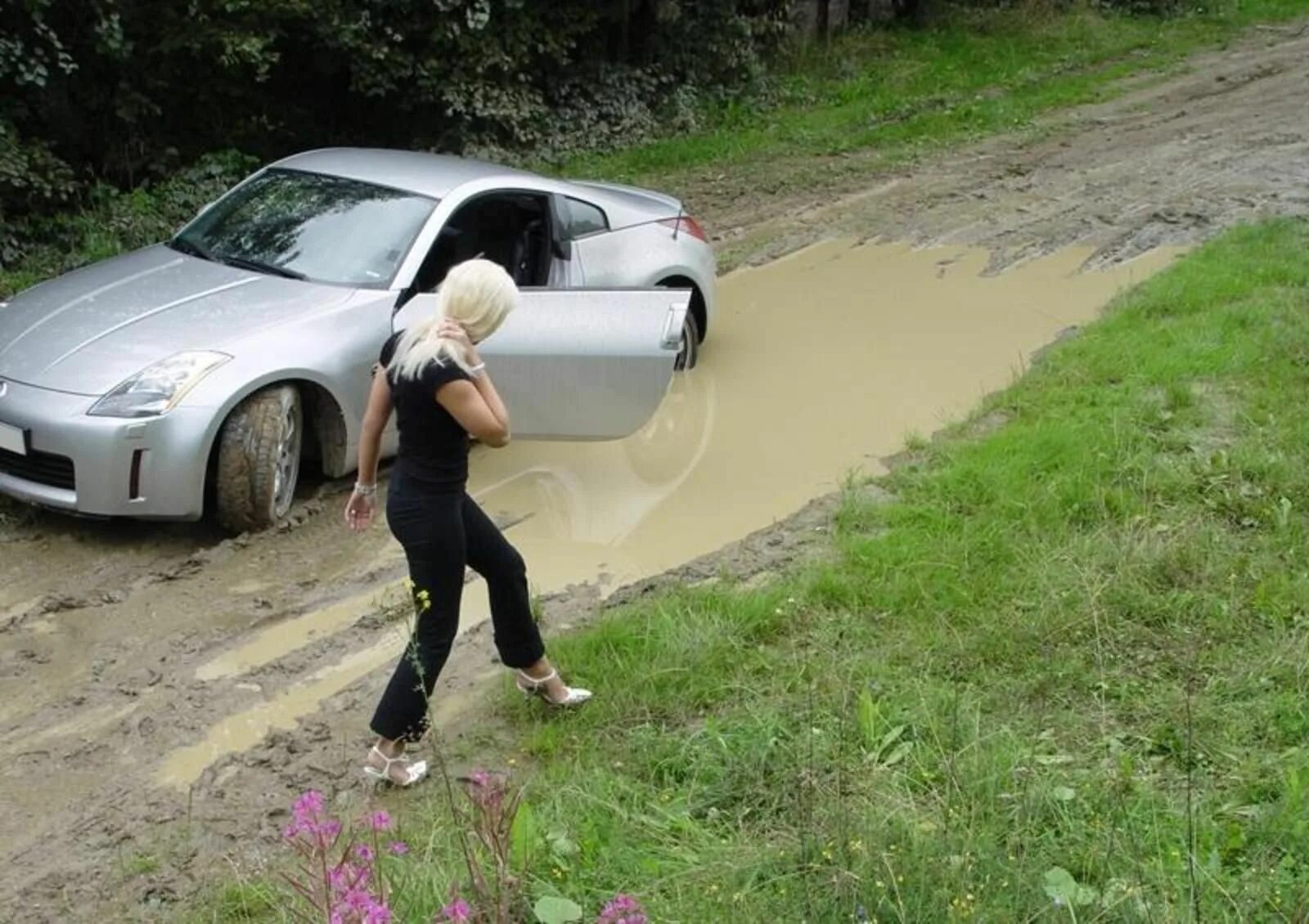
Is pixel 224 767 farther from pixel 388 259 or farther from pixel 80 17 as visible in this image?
pixel 80 17

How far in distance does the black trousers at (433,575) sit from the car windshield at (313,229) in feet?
8.32

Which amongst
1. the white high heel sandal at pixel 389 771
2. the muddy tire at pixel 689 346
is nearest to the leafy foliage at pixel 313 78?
the muddy tire at pixel 689 346

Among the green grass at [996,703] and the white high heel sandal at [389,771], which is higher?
the green grass at [996,703]

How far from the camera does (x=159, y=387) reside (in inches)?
240

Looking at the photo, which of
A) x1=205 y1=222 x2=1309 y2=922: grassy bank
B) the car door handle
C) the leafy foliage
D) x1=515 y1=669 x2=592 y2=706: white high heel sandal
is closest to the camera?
x1=205 y1=222 x2=1309 y2=922: grassy bank

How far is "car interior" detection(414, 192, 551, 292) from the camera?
768 centimetres

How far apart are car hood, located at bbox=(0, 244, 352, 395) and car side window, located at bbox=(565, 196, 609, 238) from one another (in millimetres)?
1648

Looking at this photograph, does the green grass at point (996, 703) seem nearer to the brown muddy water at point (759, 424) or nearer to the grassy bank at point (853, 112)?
the brown muddy water at point (759, 424)

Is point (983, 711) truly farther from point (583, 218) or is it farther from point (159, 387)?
point (583, 218)

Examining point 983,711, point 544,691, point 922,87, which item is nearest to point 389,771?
point 544,691

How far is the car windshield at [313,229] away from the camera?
23.2 feet

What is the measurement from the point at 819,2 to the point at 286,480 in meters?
13.9

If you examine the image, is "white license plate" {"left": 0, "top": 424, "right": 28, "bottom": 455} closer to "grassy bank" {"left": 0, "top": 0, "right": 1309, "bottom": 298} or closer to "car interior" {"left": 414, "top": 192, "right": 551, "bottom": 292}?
"car interior" {"left": 414, "top": 192, "right": 551, "bottom": 292}

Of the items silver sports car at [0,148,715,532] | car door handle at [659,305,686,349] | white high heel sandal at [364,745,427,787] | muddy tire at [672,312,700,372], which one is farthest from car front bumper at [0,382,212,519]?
muddy tire at [672,312,700,372]
